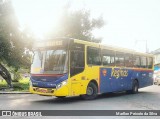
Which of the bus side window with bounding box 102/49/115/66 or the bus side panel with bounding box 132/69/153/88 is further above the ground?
the bus side window with bounding box 102/49/115/66

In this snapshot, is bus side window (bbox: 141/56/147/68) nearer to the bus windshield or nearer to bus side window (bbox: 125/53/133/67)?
bus side window (bbox: 125/53/133/67)

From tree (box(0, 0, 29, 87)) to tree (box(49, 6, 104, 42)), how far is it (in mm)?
7069

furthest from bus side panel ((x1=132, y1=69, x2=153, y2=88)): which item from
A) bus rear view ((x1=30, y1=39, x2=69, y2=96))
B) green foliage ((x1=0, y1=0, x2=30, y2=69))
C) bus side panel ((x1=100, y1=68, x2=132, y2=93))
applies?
green foliage ((x1=0, y1=0, x2=30, y2=69))

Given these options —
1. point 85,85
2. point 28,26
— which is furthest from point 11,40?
point 85,85

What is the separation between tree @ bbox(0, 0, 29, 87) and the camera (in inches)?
1091

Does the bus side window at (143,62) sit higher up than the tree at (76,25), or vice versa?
the tree at (76,25)

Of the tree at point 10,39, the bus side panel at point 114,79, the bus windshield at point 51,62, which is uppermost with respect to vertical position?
the tree at point 10,39

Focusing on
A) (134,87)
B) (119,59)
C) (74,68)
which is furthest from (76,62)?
(134,87)

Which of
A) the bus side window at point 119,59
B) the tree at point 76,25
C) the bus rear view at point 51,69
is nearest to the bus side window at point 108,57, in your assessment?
the bus side window at point 119,59

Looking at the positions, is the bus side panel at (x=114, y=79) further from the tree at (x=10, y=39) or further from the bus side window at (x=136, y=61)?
the tree at (x=10, y=39)

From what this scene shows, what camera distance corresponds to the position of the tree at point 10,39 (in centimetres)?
2772

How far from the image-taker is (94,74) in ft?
58.0

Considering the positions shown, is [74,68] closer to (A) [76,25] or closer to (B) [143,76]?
(B) [143,76]

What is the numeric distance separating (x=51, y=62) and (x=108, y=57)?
4739 mm
